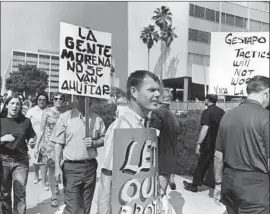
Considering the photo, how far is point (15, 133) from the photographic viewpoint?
487cm

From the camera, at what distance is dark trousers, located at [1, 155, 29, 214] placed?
486 centimetres

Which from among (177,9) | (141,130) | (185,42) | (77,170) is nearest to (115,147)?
(141,130)

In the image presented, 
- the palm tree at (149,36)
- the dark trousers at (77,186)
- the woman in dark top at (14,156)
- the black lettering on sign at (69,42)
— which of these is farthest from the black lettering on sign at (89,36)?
the palm tree at (149,36)

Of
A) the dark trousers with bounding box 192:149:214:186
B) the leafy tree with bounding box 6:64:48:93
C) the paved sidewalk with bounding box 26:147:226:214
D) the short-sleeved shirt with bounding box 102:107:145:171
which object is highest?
the leafy tree with bounding box 6:64:48:93

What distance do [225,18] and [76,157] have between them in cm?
4911

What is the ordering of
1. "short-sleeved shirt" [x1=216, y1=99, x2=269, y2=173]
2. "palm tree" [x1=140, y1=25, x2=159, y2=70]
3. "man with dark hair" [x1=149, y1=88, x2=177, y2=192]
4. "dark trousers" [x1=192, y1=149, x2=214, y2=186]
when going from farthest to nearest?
"palm tree" [x1=140, y1=25, x2=159, y2=70]
"dark trousers" [x1=192, y1=149, x2=214, y2=186]
"man with dark hair" [x1=149, y1=88, x2=177, y2=192]
"short-sleeved shirt" [x1=216, y1=99, x2=269, y2=173]

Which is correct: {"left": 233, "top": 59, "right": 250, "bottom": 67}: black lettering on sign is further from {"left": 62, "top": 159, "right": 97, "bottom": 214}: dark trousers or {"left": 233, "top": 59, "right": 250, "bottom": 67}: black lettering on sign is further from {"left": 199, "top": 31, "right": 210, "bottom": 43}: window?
{"left": 199, "top": 31, "right": 210, "bottom": 43}: window

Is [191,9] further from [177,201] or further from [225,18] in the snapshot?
[177,201]

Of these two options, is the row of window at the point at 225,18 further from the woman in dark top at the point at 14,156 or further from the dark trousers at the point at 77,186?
the dark trousers at the point at 77,186

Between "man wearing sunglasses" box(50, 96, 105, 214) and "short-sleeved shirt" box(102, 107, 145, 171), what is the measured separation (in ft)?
5.01

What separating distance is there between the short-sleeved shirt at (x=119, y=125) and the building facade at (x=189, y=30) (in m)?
37.2

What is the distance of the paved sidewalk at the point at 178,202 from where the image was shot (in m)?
5.90

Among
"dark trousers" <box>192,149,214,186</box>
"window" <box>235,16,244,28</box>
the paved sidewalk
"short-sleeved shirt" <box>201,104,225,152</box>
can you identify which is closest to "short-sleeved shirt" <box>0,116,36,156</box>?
the paved sidewalk

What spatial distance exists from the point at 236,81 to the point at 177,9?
47656 mm
